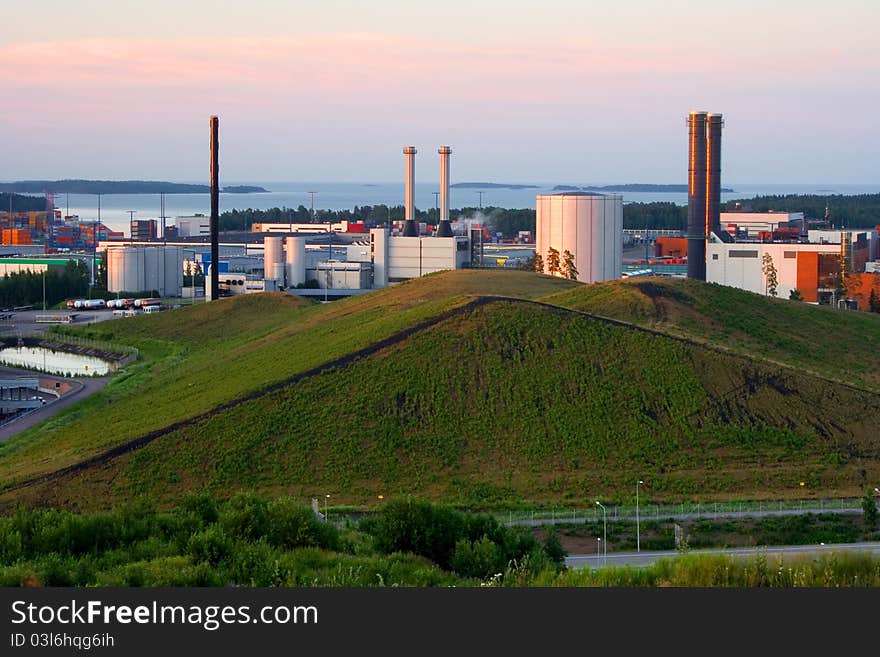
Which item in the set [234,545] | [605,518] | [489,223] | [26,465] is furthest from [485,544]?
[489,223]

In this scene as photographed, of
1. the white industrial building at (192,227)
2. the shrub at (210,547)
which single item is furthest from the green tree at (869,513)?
the white industrial building at (192,227)

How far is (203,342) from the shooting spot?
182ft

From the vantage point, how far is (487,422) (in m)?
32.9

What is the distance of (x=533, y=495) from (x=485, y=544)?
12.4 metres

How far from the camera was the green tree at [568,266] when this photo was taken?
67750 millimetres

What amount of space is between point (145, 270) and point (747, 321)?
45.7m

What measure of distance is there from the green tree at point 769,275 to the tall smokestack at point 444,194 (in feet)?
60.5

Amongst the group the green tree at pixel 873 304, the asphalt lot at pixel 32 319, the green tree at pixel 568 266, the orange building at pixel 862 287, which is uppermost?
the green tree at pixel 568 266

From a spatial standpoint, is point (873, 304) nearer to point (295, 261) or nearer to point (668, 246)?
point (295, 261)

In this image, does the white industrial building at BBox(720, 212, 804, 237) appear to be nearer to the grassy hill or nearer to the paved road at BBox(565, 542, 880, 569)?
the grassy hill

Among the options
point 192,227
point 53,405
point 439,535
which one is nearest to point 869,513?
point 439,535

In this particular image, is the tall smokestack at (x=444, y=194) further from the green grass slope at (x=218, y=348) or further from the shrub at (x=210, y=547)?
the shrub at (x=210, y=547)

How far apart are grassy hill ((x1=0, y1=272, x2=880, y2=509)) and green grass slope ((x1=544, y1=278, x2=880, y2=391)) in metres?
0.35

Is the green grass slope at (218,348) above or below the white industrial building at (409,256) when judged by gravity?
below
